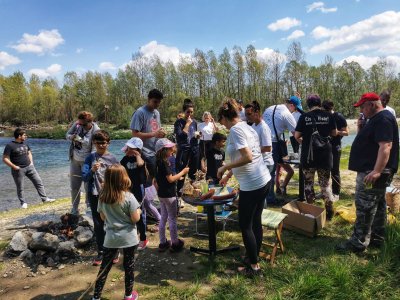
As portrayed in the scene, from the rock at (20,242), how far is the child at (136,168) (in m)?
1.57

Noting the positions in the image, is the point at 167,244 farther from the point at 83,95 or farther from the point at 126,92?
the point at 83,95

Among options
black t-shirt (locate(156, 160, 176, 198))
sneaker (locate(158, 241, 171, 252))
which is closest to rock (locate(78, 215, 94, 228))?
sneaker (locate(158, 241, 171, 252))

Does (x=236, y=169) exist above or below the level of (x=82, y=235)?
above

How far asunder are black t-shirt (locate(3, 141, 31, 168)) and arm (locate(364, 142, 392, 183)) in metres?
7.92

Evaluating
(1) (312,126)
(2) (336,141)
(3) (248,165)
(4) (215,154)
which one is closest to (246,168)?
(3) (248,165)

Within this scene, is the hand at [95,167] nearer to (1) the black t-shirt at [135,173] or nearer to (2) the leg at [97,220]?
(2) the leg at [97,220]

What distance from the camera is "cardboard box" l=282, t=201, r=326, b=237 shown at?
457 cm

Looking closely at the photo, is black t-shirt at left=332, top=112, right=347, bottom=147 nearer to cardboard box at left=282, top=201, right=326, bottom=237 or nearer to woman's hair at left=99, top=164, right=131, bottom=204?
cardboard box at left=282, top=201, right=326, bottom=237

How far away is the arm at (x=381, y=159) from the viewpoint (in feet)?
11.6

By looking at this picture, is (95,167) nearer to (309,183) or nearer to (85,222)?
(85,222)

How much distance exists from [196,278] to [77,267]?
159 centimetres

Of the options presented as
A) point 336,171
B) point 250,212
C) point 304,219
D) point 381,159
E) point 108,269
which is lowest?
point 304,219

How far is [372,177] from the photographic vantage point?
3.60m

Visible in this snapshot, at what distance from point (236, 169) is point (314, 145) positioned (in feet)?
7.16
